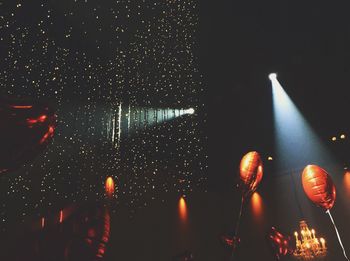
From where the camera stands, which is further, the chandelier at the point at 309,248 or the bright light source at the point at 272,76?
the chandelier at the point at 309,248

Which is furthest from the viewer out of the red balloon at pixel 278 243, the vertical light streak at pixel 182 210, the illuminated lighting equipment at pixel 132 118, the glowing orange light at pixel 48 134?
the vertical light streak at pixel 182 210

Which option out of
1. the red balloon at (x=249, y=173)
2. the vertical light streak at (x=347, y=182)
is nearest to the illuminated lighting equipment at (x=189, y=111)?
the red balloon at (x=249, y=173)

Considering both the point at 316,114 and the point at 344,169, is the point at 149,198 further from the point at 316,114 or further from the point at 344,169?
the point at 344,169

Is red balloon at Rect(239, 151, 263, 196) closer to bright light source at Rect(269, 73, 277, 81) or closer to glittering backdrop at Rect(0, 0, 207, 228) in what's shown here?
glittering backdrop at Rect(0, 0, 207, 228)

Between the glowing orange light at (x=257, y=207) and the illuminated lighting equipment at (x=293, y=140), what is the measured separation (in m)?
0.94

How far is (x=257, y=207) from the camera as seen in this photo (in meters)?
8.86

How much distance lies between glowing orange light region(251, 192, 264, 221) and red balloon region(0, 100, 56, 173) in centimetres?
810

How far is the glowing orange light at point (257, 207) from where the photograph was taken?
28.8 ft

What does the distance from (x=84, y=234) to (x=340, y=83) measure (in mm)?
5378

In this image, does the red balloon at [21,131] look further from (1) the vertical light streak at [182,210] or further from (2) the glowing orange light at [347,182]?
(2) the glowing orange light at [347,182]

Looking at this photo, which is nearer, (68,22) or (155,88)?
(68,22)

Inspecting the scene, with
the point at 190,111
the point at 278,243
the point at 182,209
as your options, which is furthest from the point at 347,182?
the point at 190,111

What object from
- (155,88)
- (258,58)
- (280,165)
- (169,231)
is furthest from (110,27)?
(280,165)

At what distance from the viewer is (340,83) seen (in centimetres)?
571
